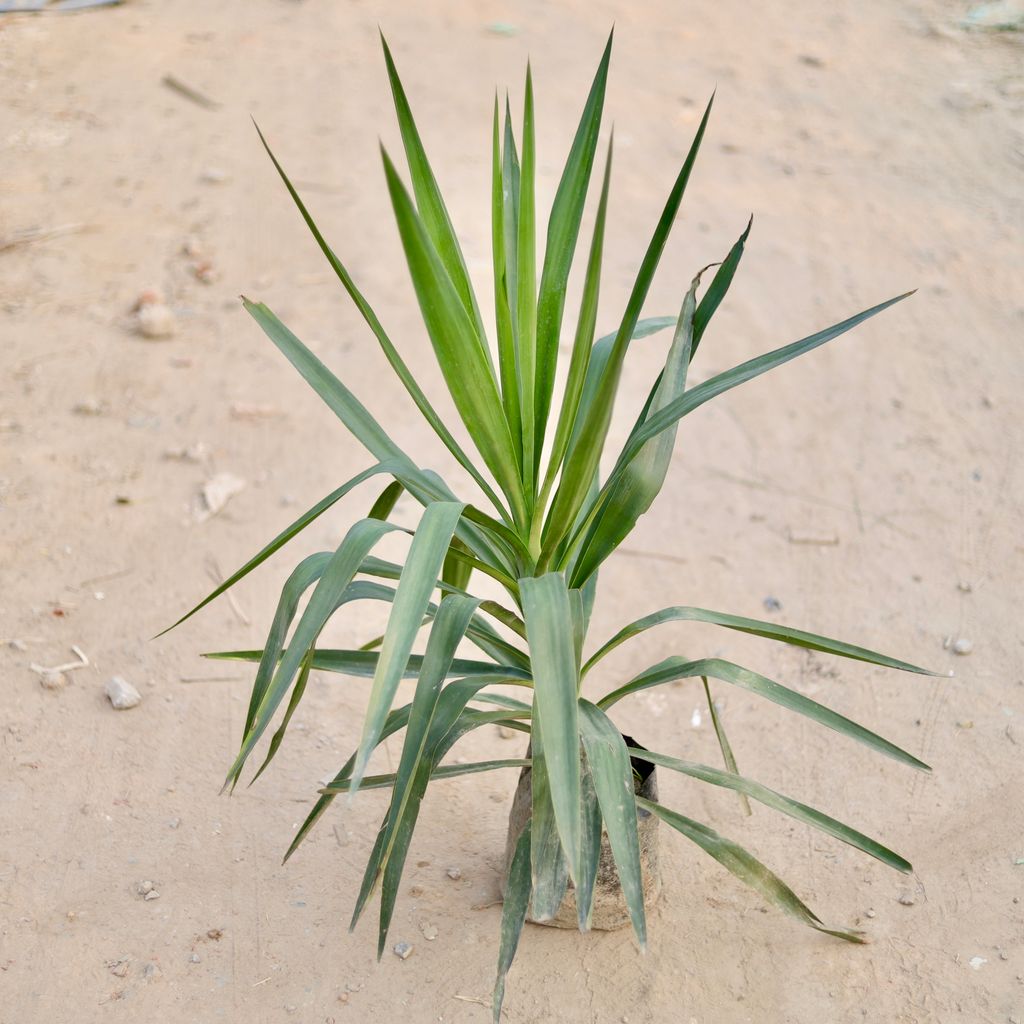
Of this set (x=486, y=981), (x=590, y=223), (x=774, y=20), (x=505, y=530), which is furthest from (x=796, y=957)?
(x=774, y=20)

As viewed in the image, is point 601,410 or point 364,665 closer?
point 601,410

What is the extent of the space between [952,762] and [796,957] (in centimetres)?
67

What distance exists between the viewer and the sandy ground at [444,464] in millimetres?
2010

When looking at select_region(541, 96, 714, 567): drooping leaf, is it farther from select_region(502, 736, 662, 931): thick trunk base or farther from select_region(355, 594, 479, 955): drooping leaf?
select_region(502, 736, 662, 931): thick trunk base

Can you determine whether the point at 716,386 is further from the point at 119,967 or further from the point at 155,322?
the point at 155,322

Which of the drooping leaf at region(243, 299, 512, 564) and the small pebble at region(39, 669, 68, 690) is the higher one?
the drooping leaf at region(243, 299, 512, 564)

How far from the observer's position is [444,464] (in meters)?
3.31

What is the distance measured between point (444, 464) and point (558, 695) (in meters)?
1.95

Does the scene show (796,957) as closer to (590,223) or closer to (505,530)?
(505,530)

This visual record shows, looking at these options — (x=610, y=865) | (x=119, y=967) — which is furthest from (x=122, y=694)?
(x=610, y=865)

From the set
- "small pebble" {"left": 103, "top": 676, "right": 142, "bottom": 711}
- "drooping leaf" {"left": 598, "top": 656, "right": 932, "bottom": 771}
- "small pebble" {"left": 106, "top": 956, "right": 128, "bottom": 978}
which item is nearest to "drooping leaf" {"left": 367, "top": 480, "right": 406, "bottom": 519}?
"drooping leaf" {"left": 598, "top": 656, "right": 932, "bottom": 771}

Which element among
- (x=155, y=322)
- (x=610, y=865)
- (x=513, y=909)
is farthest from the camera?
(x=155, y=322)

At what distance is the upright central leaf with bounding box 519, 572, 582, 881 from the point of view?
1.33m

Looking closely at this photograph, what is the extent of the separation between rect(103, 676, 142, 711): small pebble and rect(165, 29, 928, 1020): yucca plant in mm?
824
